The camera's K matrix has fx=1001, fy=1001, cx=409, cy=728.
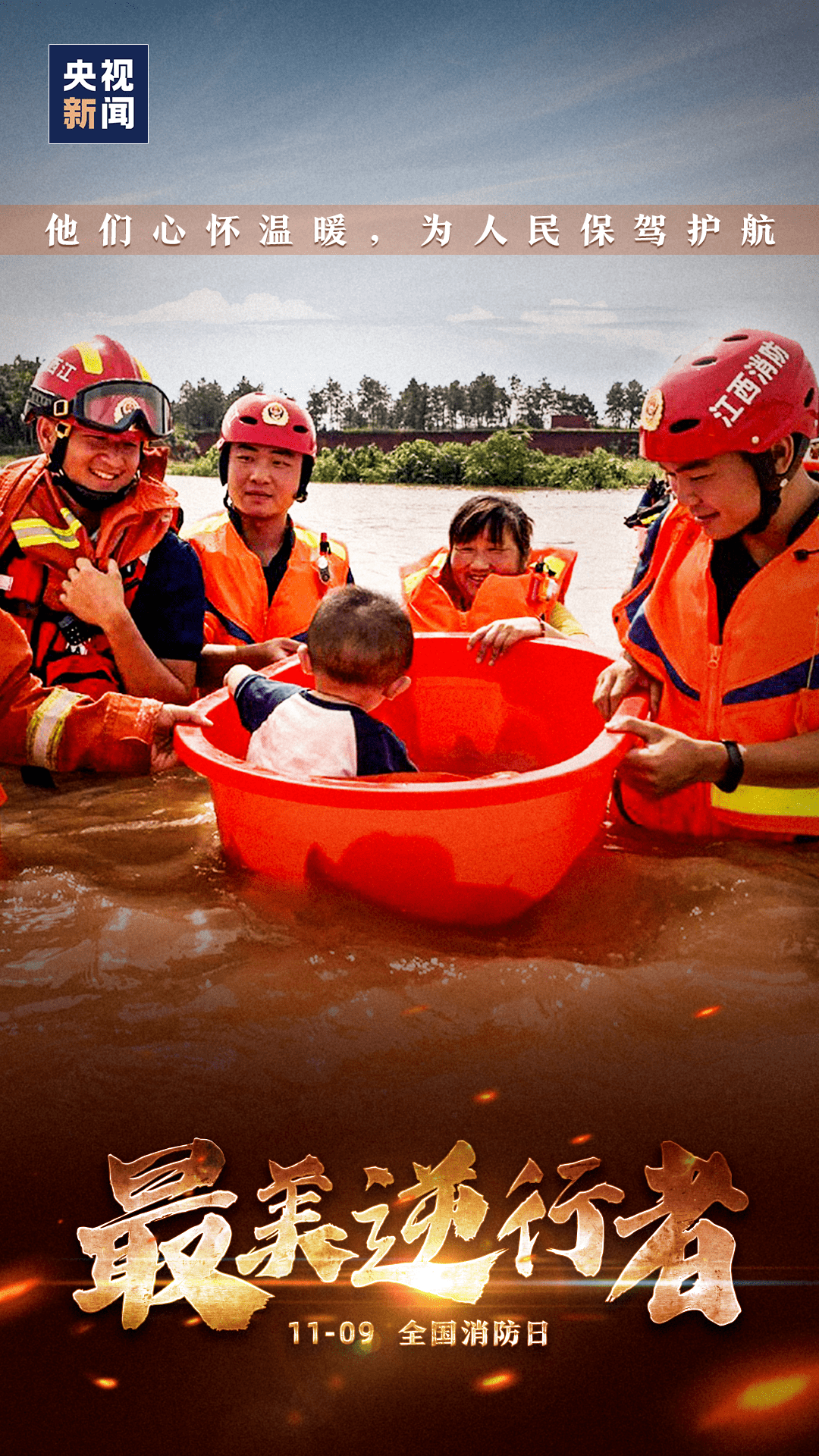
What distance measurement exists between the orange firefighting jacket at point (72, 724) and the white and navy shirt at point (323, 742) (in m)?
0.50

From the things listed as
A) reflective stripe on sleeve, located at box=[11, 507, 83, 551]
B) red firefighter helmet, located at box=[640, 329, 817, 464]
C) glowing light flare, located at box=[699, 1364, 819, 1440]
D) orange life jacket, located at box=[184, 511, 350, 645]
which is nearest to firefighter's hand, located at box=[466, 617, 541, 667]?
orange life jacket, located at box=[184, 511, 350, 645]

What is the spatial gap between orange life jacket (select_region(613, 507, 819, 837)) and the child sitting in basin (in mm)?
590

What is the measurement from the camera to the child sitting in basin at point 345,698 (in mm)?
1768

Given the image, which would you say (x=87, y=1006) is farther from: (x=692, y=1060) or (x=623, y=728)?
(x=623, y=728)

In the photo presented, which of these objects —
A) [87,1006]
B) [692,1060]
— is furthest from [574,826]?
[87,1006]

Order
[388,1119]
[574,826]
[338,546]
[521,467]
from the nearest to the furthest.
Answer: [388,1119], [574,826], [521,467], [338,546]

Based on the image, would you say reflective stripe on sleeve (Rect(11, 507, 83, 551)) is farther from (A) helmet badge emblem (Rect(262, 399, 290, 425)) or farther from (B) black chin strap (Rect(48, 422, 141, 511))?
(A) helmet badge emblem (Rect(262, 399, 290, 425))

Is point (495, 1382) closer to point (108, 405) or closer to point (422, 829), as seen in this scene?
point (422, 829)

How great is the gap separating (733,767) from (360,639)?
73 cm

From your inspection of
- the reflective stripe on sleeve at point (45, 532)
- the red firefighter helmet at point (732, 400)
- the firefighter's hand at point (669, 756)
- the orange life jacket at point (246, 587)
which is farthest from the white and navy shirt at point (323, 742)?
the orange life jacket at point (246, 587)

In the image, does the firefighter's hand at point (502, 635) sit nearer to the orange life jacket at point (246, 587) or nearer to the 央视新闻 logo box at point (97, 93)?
the orange life jacket at point (246, 587)

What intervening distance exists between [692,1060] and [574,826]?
21.5 inches

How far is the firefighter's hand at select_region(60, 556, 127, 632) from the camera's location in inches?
95.7

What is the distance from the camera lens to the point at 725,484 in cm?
176
